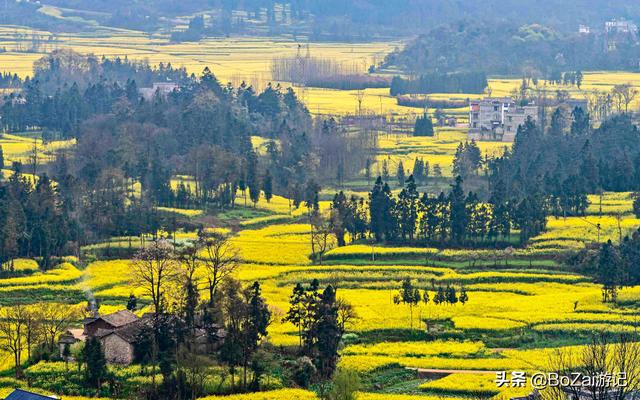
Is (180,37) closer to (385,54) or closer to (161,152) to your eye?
(385,54)

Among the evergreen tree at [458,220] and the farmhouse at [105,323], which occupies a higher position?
the evergreen tree at [458,220]

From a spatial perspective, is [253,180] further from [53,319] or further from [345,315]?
[53,319]

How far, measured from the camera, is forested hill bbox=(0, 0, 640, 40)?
183 metres

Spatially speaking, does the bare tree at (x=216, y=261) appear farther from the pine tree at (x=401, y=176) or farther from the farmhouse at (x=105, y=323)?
the pine tree at (x=401, y=176)

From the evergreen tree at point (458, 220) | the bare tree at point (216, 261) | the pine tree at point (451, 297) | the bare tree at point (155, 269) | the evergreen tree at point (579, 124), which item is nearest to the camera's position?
the bare tree at point (216, 261)

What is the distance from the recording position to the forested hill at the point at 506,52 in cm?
14012

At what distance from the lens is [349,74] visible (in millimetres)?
135500

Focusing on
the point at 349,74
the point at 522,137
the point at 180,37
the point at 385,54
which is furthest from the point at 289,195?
the point at 180,37

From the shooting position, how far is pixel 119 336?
4522 cm

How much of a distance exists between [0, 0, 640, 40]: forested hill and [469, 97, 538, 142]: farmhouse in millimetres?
77514

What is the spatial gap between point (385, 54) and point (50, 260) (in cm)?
10061

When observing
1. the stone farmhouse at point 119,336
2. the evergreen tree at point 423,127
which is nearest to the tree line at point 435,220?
the stone farmhouse at point 119,336

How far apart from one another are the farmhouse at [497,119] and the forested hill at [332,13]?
77514 millimetres

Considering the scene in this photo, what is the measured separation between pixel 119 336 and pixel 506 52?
103172 millimetres
